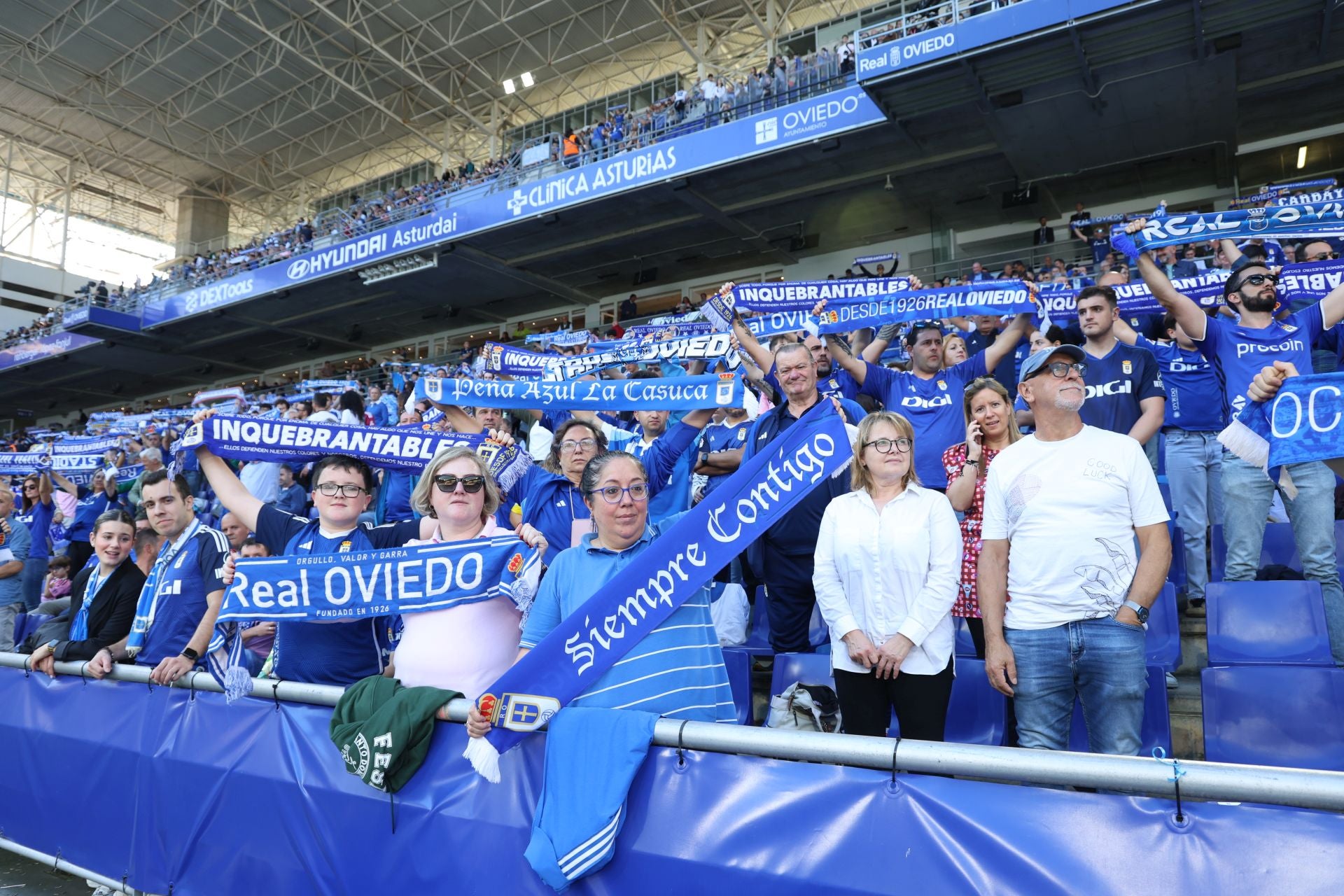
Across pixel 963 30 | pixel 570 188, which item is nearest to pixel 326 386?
pixel 570 188

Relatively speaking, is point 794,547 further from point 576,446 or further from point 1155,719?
point 1155,719

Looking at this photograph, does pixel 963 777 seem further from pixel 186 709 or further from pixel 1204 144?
pixel 1204 144

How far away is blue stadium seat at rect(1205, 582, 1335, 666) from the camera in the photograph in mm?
3375

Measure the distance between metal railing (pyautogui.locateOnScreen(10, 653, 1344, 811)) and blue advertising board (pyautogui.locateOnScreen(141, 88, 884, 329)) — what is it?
526 inches

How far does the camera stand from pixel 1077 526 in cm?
257

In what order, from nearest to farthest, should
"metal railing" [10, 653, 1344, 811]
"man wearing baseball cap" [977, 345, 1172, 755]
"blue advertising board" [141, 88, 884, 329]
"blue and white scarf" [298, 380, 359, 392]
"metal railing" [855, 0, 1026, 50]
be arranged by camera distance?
1. "metal railing" [10, 653, 1344, 811]
2. "man wearing baseball cap" [977, 345, 1172, 755]
3. "metal railing" [855, 0, 1026, 50]
4. "blue advertising board" [141, 88, 884, 329]
5. "blue and white scarf" [298, 380, 359, 392]

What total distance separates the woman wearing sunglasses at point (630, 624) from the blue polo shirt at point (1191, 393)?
11.1 feet

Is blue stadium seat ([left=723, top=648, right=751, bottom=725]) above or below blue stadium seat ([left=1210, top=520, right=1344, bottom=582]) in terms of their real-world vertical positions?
below

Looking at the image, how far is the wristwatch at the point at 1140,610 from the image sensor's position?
244cm

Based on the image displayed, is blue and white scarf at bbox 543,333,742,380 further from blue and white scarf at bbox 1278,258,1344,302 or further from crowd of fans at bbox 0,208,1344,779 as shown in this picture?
blue and white scarf at bbox 1278,258,1344,302

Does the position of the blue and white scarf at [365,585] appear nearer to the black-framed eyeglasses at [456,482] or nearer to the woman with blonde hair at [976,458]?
the black-framed eyeglasses at [456,482]

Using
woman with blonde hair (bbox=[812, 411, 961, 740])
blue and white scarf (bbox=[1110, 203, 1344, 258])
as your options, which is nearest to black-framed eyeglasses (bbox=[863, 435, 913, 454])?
woman with blonde hair (bbox=[812, 411, 961, 740])

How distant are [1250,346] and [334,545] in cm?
414

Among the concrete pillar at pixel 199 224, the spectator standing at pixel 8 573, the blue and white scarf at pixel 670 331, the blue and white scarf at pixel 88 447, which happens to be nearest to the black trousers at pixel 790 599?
the blue and white scarf at pixel 670 331
